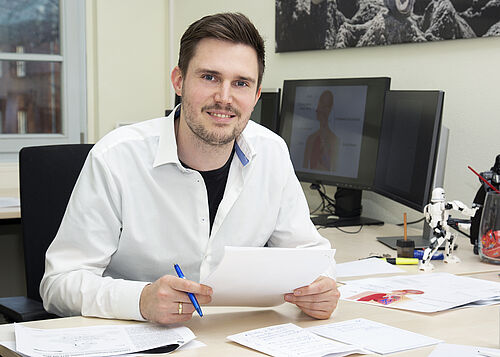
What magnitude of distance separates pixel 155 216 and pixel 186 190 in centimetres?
9

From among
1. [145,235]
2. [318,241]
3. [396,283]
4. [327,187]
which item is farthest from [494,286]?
[327,187]

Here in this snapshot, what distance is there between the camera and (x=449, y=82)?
218cm

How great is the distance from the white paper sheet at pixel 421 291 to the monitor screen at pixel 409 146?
1.26ft

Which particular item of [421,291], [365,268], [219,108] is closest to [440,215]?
[365,268]

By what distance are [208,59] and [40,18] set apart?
2.54m

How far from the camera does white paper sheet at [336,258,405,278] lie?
164cm

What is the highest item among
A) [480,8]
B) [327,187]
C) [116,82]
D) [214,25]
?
[480,8]

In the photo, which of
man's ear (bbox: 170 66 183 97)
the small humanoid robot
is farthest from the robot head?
man's ear (bbox: 170 66 183 97)

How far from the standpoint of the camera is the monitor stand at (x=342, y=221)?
7.73 feet

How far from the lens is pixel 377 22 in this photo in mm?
2408

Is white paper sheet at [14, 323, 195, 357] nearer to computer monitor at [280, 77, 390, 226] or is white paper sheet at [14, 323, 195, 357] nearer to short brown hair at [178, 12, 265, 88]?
short brown hair at [178, 12, 265, 88]

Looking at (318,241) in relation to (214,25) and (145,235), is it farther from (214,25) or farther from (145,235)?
(214,25)

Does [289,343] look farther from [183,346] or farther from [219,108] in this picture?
[219,108]

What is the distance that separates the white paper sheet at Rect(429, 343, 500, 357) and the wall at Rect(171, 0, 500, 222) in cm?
108
